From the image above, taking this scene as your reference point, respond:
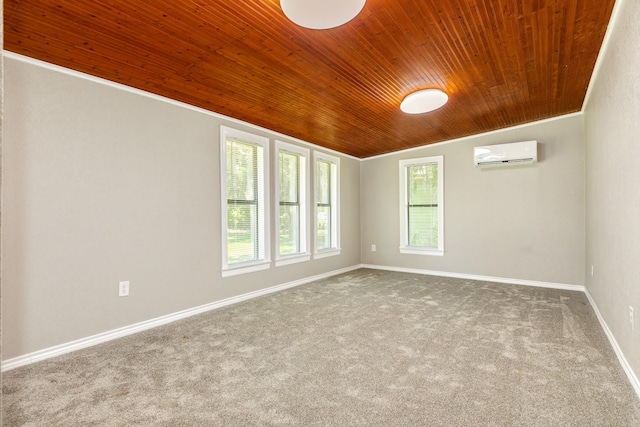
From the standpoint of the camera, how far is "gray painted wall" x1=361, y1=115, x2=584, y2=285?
4.72 meters

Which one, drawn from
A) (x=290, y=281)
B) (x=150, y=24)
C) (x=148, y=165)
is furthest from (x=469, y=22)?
(x=290, y=281)

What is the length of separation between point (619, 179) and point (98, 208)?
4120mm

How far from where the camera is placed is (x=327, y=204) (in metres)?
5.98

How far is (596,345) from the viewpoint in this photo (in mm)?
2797

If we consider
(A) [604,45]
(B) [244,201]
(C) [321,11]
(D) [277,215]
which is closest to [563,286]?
(A) [604,45]

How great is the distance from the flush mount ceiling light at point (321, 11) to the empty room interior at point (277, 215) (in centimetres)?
2

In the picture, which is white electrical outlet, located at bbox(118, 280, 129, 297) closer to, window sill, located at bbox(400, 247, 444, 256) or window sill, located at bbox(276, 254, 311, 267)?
window sill, located at bbox(276, 254, 311, 267)

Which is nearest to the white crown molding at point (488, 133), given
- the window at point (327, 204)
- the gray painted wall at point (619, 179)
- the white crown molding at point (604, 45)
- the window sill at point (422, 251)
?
the white crown molding at point (604, 45)

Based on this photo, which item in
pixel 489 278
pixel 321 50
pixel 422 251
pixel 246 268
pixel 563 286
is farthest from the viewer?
pixel 422 251

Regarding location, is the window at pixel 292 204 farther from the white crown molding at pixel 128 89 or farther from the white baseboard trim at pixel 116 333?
the white baseboard trim at pixel 116 333

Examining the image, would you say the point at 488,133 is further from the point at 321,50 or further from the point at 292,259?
the point at 321,50

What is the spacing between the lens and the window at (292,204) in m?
4.94

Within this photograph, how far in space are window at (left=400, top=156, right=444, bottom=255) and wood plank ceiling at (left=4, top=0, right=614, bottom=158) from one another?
1914mm

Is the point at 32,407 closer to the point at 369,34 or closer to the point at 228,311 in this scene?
the point at 228,311
